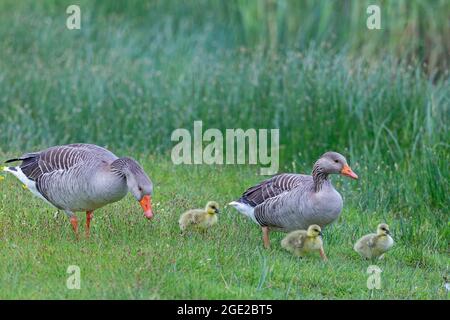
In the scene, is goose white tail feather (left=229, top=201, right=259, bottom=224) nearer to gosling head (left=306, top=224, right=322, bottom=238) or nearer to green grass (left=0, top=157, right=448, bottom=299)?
green grass (left=0, top=157, right=448, bottom=299)

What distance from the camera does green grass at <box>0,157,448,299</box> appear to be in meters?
7.40

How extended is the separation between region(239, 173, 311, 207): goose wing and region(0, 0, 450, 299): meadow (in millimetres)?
373

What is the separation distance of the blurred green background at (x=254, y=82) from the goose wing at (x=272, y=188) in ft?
6.36

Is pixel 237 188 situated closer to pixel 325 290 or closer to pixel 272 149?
pixel 272 149

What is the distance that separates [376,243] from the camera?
27.8 ft

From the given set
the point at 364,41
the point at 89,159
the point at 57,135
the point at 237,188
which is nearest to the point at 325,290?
the point at 89,159

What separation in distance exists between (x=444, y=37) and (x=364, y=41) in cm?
132

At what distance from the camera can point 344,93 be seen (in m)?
12.3

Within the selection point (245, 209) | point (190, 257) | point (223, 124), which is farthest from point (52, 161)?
point (223, 124)

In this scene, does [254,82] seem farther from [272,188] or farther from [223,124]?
[272,188]

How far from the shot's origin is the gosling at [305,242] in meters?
8.29

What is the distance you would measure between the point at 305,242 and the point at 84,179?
2.03 meters

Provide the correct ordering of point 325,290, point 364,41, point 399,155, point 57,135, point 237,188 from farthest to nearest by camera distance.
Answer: point 364,41 → point 57,135 → point 399,155 → point 237,188 → point 325,290

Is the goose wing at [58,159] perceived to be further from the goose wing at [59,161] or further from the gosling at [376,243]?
the gosling at [376,243]
